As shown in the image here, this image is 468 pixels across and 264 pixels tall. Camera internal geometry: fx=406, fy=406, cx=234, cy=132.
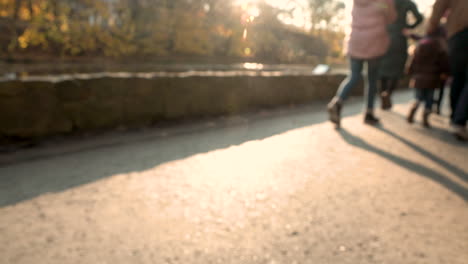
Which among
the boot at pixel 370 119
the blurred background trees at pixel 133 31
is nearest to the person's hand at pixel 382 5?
the boot at pixel 370 119

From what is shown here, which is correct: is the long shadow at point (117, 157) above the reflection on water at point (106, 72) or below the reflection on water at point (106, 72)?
below

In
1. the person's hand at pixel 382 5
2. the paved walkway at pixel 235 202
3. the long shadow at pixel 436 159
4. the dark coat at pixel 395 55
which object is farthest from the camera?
the dark coat at pixel 395 55

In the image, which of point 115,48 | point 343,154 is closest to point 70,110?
point 343,154

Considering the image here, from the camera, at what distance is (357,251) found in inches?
70.6

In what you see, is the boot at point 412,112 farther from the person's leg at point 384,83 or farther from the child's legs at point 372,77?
the person's leg at point 384,83

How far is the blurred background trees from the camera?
12633mm

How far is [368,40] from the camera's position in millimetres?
4797

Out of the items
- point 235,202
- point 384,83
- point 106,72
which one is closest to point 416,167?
point 235,202

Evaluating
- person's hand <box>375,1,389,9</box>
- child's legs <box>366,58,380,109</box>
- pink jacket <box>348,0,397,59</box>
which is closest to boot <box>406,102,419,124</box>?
child's legs <box>366,58,380,109</box>

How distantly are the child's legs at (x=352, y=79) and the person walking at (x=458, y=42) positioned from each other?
881 millimetres

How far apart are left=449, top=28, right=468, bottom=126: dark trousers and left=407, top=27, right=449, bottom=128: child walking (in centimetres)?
49

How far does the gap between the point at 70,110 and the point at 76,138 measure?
0.95 feet

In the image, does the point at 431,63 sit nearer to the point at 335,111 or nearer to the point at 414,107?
the point at 414,107

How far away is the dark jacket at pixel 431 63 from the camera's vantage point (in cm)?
510
